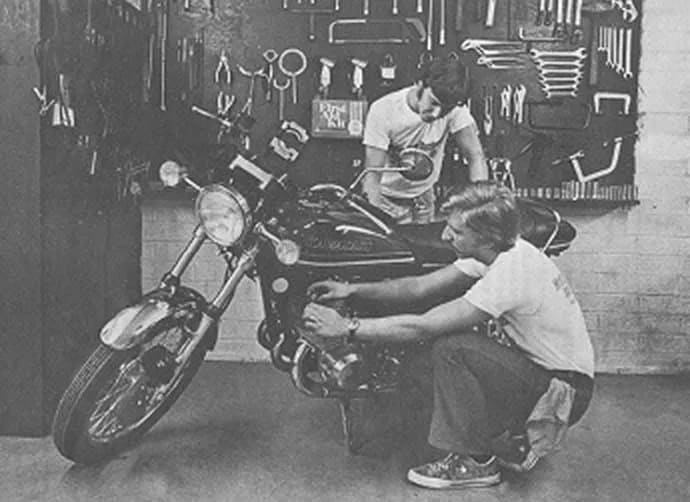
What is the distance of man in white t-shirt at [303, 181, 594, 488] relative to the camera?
2.82m

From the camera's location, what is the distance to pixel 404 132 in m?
3.79

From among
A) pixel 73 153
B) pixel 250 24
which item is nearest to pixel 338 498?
pixel 73 153

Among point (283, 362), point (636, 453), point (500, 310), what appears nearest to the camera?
point (500, 310)

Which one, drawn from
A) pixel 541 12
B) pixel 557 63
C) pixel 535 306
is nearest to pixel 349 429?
pixel 535 306

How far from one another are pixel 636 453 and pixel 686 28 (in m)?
2.09

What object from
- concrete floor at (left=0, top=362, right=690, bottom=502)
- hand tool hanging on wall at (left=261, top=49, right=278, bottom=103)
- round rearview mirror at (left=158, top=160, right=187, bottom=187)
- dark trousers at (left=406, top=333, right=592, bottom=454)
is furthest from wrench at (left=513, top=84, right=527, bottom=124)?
round rearview mirror at (left=158, top=160, right=187, bottom=187)

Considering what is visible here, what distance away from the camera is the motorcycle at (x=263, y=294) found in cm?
283

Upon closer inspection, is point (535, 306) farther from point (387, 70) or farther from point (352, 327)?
point (387, 70)

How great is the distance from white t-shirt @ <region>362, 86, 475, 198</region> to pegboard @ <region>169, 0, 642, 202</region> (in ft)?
1.01

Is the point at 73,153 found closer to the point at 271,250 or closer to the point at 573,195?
the point at 271,250

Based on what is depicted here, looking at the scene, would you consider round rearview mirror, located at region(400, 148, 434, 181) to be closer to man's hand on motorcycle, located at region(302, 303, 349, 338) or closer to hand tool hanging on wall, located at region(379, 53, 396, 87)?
man's hand on motorcycle, located at region(302, 303, 349, 338)

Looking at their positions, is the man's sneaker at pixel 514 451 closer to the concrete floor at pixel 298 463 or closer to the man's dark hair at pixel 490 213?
the concrete floor at pixel 298 463

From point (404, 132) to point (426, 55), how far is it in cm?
60

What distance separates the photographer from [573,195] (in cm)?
428
